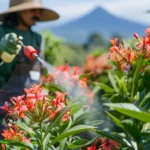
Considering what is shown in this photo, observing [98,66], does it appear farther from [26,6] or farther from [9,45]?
[9,45]

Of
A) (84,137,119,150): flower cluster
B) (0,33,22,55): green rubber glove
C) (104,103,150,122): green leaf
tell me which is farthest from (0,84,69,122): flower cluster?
(0,33,22,55): green rubber glove

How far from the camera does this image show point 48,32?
5.54 m

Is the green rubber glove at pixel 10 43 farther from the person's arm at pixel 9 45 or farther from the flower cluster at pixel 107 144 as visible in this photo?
the flower cluster at pixel 107 144

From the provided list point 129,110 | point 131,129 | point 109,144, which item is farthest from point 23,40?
point 129,110

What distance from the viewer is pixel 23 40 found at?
3.12 metres

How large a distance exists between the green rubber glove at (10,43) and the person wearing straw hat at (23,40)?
0.08 metres

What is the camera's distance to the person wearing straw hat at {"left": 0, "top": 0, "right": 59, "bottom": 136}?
114 inches

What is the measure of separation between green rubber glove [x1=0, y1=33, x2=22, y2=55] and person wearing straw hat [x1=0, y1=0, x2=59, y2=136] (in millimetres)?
81

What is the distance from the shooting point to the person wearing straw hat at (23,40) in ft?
9.47

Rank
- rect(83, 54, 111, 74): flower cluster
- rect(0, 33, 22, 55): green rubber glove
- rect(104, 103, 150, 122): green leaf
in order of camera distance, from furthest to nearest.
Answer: rect(83, 54, 111, 74): flower cluster, rect(0, 33, 22, 55): green rubber glove, rect(104, 103, 150, 122): green leaf

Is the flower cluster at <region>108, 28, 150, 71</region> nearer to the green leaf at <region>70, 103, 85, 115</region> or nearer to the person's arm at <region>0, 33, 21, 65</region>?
the green leaf at <region>70, 103, 85, 115</region>

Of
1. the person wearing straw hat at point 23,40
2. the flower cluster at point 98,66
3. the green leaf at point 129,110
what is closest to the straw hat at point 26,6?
the person wearing straw hat at point 23,40

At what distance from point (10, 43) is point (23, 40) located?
0.67 metres

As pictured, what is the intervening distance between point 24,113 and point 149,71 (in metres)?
0.49
